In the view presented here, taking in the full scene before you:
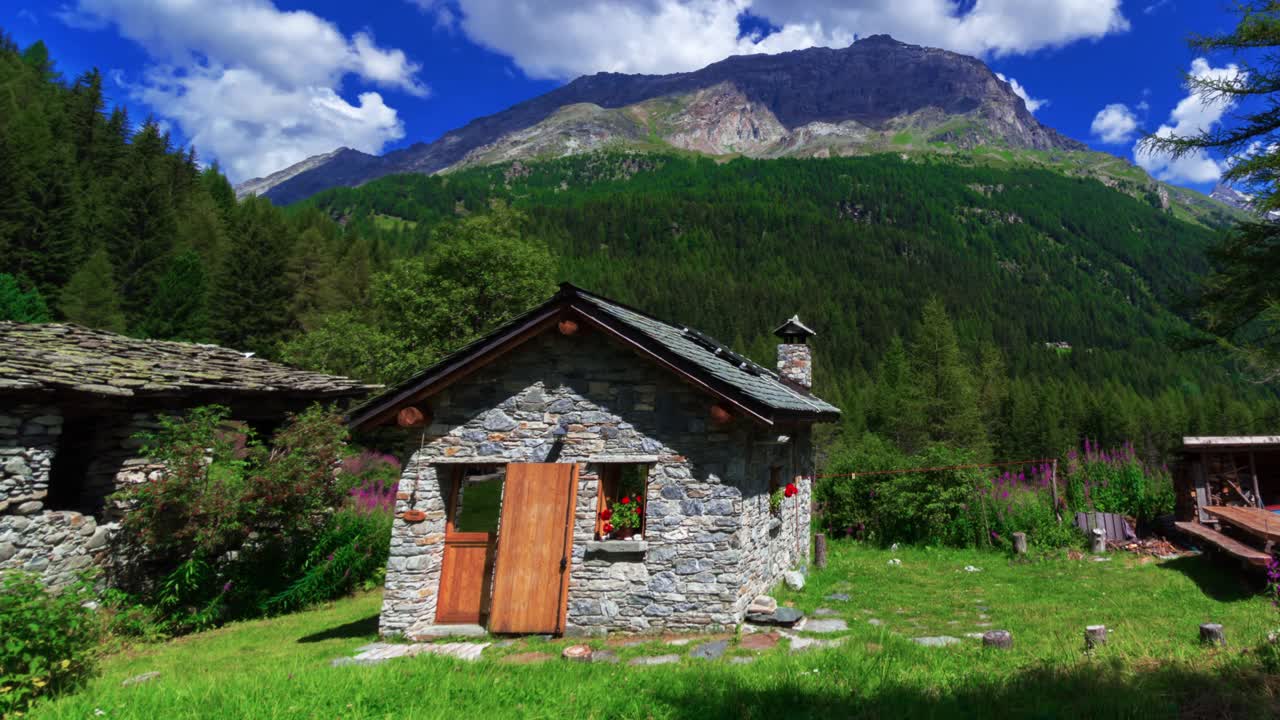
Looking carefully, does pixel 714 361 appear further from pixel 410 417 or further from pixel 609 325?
pixel 410 417

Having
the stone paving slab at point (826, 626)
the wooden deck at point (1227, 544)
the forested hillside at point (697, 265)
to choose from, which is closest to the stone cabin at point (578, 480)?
the stone paving slab at point (826, 626)

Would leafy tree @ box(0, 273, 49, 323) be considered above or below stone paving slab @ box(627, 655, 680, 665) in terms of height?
above

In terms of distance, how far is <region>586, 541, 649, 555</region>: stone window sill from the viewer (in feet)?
27.0

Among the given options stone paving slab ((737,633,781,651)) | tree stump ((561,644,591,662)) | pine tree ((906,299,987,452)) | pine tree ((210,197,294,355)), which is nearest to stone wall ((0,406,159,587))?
tree stump ((561,644,591,662))

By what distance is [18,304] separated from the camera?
24422 millimetres

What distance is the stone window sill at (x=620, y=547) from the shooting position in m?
8.22

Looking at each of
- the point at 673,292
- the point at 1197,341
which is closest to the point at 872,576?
the point at 1197,341

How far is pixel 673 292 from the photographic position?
90812 millimetres

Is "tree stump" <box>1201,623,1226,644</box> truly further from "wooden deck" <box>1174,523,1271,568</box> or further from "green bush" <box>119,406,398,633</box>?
"green bush" <box>119,406,398,633</box>

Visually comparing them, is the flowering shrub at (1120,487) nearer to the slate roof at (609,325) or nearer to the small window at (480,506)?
the slate roof at (609,325)

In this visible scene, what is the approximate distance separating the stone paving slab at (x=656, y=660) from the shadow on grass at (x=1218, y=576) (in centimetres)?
886

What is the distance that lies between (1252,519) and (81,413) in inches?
831

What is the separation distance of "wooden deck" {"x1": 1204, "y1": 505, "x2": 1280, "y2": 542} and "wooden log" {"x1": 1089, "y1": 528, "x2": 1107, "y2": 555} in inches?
74.6

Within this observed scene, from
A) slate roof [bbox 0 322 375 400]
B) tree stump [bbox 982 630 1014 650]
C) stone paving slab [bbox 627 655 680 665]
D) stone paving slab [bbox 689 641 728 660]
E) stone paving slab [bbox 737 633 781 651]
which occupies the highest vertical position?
slate roof [bbox 0 322 375 400]
